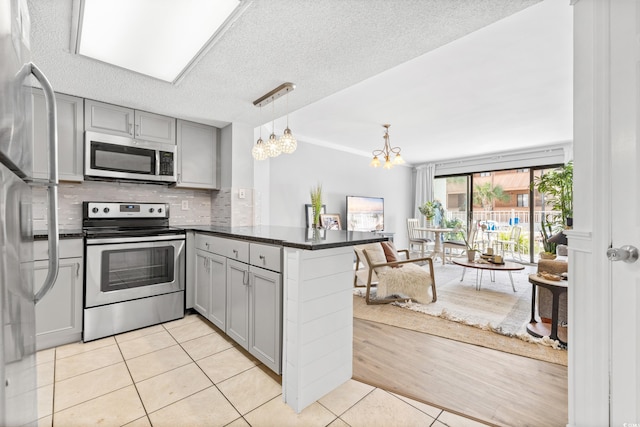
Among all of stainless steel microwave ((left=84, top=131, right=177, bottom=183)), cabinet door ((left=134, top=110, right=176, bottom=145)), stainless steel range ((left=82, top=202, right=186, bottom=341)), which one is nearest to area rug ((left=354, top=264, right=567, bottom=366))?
stainless steel range ((left=82, top=202, right=186, bottom=341))

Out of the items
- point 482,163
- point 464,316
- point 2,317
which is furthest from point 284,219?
point 482,163

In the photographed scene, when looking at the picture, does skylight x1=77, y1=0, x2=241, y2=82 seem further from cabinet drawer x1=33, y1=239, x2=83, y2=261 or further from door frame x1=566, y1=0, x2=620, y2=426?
door frame x1=566, y1=0, x2=620, y2=426

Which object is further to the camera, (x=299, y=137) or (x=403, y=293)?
(x=299, y=137)

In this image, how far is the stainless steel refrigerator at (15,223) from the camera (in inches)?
22.1

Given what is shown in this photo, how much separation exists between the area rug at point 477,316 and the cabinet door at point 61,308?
247 cm

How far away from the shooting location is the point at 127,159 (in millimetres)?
2820

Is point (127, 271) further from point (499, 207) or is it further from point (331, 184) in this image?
point (499, 207)

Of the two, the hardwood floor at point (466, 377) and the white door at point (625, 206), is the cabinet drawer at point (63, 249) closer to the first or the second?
the hardwood floor at point (466, 377)

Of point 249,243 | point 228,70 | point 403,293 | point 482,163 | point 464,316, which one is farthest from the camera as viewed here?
point 482,163

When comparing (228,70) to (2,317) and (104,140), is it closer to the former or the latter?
(104,140)

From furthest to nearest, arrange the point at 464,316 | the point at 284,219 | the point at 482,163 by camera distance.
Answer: the point at 482,163 → the point at 284,219 → the point at 464,316

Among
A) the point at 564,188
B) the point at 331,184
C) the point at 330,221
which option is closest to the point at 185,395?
the point at 330,221

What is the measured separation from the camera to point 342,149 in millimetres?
5539

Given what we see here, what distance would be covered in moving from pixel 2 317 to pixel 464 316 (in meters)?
3.29
